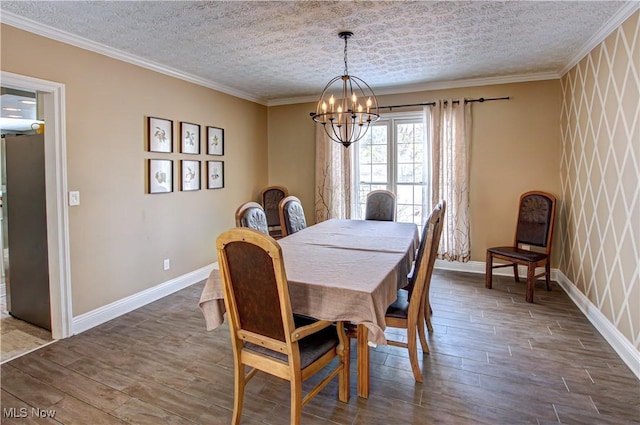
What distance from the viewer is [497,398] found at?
7.04 feet

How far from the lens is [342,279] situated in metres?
2.01

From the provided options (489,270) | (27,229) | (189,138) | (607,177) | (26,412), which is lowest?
(26,412)

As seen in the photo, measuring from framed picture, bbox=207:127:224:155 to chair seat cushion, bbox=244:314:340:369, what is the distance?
3208mm

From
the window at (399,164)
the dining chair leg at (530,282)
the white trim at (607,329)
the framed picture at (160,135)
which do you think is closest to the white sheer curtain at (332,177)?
the window at (399,164)

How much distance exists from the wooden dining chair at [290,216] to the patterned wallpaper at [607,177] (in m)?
2.80

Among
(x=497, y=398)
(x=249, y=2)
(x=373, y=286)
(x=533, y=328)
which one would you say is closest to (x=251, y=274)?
(x=373, y=286)

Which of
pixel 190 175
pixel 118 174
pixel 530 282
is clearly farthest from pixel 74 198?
pixel 530 282

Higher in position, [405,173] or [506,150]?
[506,150]

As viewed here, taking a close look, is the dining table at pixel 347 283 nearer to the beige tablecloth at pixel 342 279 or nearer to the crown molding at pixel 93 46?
the beige tablecloth at pixel 342 279

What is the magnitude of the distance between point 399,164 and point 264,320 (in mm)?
3828

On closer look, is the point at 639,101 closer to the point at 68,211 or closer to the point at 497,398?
the point at 497,398

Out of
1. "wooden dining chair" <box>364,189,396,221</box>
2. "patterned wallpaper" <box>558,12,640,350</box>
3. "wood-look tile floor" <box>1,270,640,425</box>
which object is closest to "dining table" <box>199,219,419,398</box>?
"wood-look tile floor" <box>1,270,640,425</box>

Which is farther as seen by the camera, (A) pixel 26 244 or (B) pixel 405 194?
(B) pixel 405 194

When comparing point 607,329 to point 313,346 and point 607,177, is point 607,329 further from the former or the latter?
point 313,346
